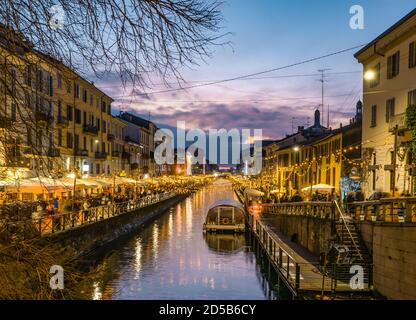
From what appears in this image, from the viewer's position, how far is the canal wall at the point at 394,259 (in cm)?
1439

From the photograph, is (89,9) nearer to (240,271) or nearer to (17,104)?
(17,104)

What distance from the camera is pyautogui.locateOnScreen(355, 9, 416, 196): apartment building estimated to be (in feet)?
84.9

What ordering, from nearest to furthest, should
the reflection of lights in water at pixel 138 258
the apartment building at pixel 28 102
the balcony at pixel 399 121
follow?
the apartment building at pixel 28 102 → the balcony at pixel 399 121 → the reflection of lights in water at pixel 138 258

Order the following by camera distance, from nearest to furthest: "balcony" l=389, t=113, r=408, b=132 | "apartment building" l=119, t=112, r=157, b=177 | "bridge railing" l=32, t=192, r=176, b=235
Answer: "bridge railing" l=32, t=192, r=176, b=235, "balcony" l=389, t=113, r=408, b=132, "apartment building" l=119, t=112, r=157, b=177

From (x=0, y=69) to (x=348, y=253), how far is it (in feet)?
51.6

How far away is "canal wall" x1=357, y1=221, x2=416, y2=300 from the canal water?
198 inches

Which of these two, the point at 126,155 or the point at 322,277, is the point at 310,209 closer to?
the point at 322,277

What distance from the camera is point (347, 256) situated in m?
19.2

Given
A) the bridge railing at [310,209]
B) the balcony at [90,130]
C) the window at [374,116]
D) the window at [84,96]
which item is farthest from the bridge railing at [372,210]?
the balcony at [90,130]

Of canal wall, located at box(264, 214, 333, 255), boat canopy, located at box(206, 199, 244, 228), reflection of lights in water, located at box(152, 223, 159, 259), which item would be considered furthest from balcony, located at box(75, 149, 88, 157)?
canal wall, located at box(264, 214, 333, 255)

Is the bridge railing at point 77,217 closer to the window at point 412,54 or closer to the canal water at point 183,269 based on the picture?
the canal water at point 183,269

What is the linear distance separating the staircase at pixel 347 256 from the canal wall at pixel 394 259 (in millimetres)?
616

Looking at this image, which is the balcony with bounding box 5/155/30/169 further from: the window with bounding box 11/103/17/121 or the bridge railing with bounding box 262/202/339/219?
the bridge railing with bounding box 262/202/339/219

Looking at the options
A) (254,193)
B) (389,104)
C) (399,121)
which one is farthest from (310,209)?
(254,193)
